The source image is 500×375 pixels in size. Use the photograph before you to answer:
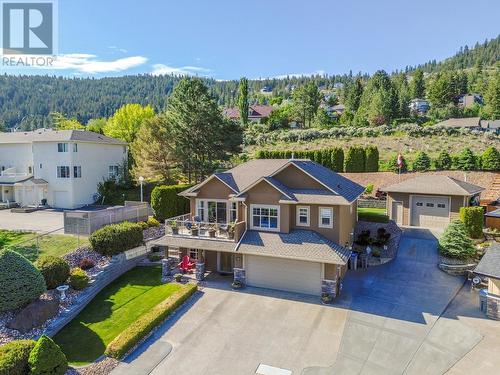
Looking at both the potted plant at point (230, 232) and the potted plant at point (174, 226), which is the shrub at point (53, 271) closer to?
the potted plant at point (174, 226)

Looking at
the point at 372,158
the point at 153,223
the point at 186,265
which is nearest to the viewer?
the point at 186,265

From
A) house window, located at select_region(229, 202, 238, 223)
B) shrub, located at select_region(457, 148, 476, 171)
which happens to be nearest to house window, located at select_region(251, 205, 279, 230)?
house window, located at select_region(229, 202, 238, 223)

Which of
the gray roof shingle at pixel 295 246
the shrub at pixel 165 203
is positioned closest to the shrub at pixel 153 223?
the shrub at pixel 165 203

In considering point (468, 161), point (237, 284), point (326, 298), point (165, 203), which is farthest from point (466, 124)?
point (237, 284)

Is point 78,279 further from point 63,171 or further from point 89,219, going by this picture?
point 63,171

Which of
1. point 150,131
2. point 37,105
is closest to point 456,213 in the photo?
point 150,131

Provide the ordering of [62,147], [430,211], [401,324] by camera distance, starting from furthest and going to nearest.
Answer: [62,147]
[430,211]
[401,324]
